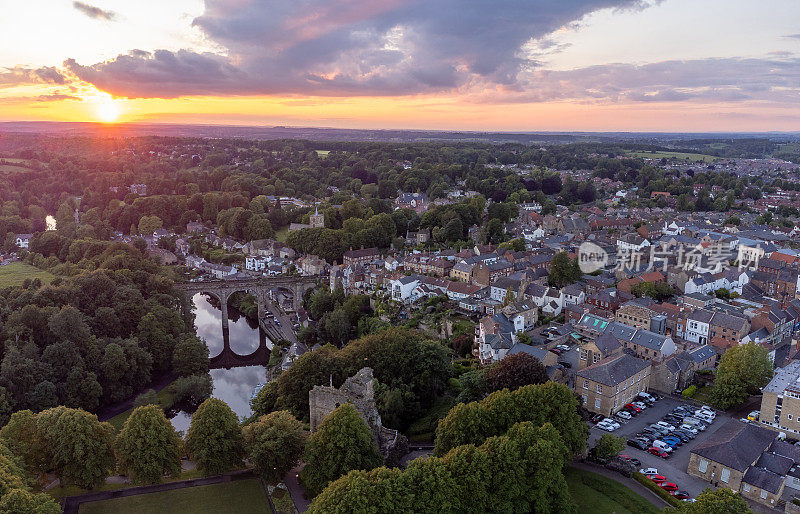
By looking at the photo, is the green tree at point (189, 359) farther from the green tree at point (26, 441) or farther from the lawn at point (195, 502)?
the lawn at point (195, 502)

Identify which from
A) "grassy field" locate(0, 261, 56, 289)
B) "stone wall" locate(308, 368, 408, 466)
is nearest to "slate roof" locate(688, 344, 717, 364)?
"stone wall" locate(308, 368, 408, 466)

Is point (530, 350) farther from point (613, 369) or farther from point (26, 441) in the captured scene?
point (26, 441)

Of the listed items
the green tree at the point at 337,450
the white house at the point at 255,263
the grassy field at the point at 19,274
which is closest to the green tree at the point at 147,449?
the green tree at the point at 337,450

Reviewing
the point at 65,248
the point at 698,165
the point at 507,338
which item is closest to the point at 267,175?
the point at 65,248

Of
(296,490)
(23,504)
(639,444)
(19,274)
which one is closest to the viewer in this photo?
(23,504)

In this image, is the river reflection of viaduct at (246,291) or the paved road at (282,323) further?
the paved road at (282,323)

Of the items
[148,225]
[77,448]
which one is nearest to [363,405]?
[77,448]

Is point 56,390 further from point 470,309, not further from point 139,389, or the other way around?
point 470,309
